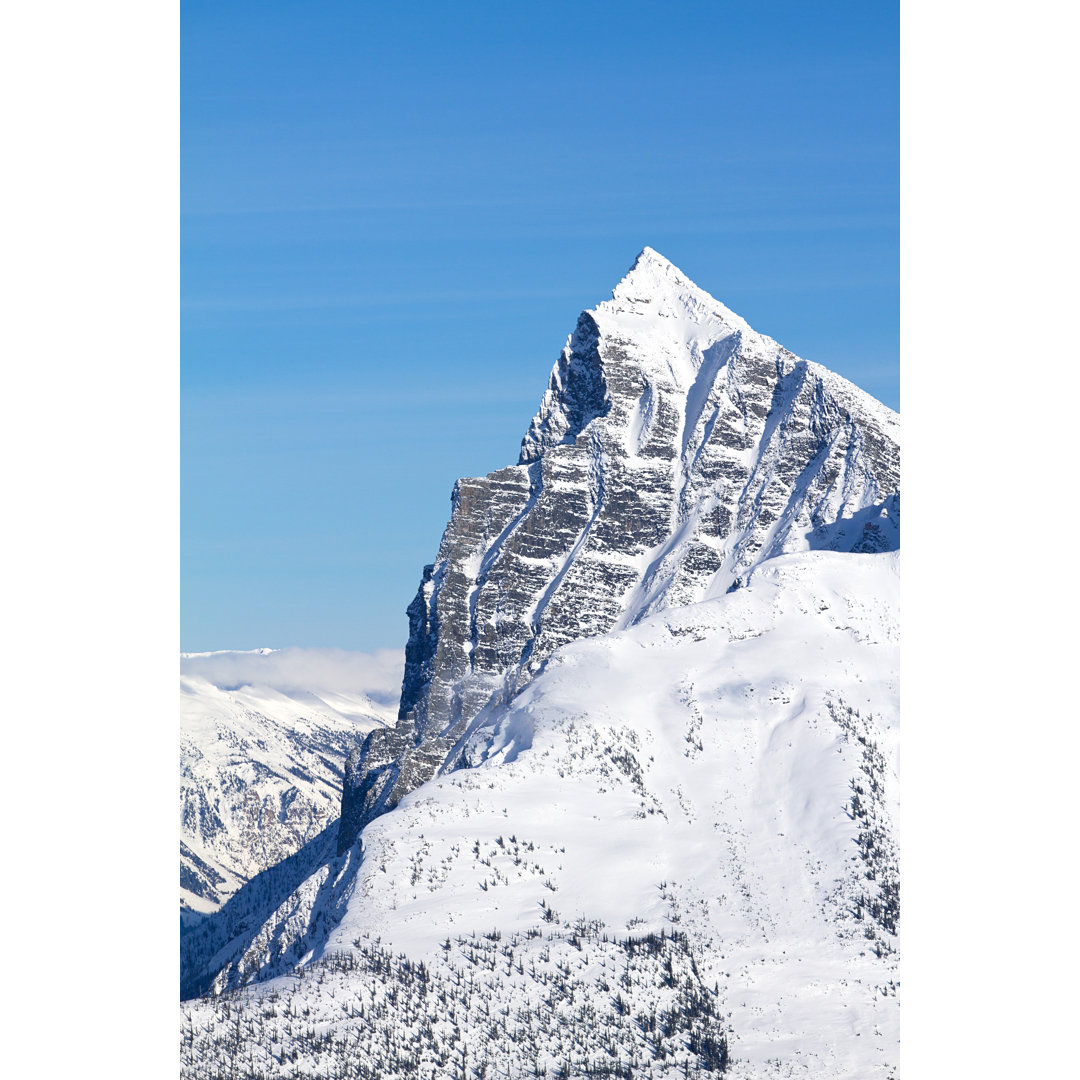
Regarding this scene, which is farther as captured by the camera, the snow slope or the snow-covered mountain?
the snow slope

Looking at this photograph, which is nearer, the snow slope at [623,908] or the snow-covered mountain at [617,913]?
the snow-covered mountain at [617,913]

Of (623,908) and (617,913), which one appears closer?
(617,913)

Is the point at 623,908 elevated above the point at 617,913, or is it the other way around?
the point at 623,908
